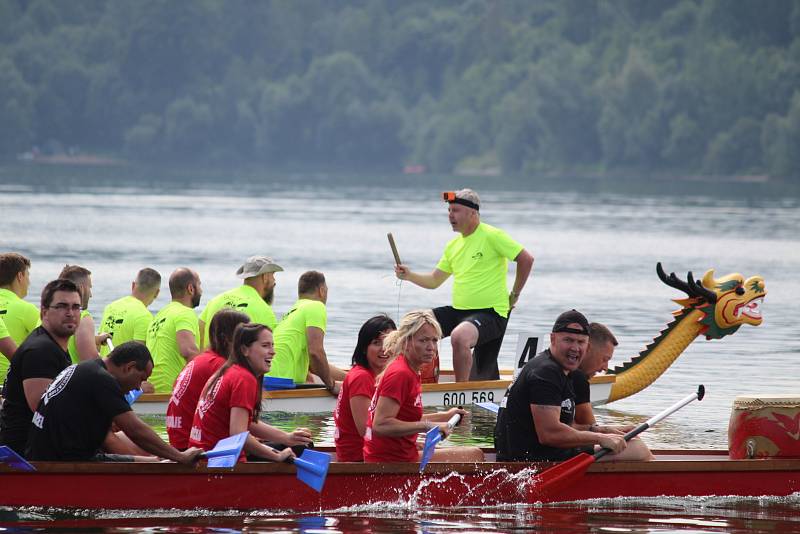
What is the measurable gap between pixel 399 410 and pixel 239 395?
1.06 m

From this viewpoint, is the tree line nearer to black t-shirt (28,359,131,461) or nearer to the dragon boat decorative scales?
the dragon boat decorative scales

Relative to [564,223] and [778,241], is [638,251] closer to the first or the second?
[778,241]

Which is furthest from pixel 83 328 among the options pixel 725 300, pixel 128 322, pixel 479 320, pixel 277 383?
pixel 725 300

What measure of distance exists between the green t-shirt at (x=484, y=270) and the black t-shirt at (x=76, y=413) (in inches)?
237

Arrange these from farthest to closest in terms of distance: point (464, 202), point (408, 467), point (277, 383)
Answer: point (464, 202) < point (277, 383) < point (408, 467)

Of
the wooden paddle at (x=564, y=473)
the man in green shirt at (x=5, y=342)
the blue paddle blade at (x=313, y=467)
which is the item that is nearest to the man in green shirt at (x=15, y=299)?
the man in green shirt at (x=5, y=342)

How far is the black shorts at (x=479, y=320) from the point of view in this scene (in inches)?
589

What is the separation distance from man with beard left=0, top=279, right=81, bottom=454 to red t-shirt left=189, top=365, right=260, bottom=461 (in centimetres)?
93

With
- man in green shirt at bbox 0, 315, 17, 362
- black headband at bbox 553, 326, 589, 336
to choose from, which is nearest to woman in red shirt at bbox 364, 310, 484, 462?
black headband at bbox 553, 326, 589, 336

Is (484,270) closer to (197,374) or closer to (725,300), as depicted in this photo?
(725,300)

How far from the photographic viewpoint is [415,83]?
15262 centimetres

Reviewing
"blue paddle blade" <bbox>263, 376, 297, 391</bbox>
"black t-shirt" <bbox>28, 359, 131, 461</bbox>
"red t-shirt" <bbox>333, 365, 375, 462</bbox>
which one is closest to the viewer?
"black t-shirt" <bbox>28, 359, 131, 461</bbox>

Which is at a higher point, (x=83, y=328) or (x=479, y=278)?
(x=479, y=278)

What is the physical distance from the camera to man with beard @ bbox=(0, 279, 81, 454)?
9.70 m
